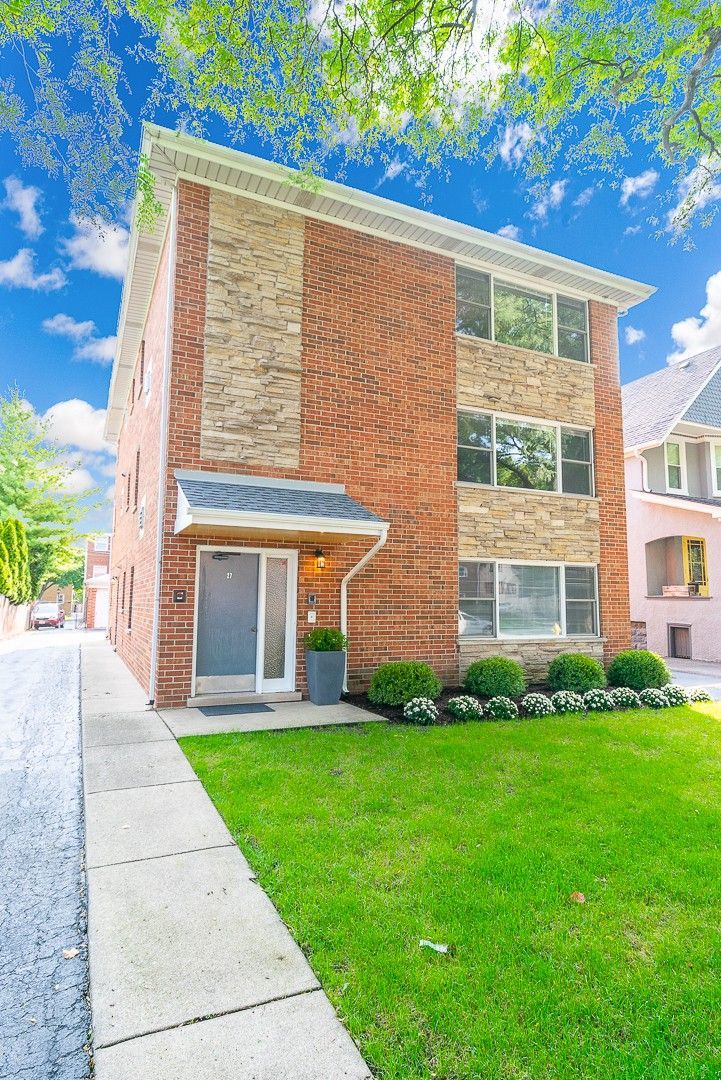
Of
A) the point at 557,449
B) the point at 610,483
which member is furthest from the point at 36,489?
the point at 610,483

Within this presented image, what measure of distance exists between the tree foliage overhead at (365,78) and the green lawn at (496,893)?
678 centimetres

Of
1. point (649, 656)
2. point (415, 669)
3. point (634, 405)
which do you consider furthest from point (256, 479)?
point (634, 405)

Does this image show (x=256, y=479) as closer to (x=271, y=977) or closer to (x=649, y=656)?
(x=271, y=977)

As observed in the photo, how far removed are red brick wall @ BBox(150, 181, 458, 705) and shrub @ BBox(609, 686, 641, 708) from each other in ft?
9.18

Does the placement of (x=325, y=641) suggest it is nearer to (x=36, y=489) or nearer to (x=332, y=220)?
(x=332, y=220)

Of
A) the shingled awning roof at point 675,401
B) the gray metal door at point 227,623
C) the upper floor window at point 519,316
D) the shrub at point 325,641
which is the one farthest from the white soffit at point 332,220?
the shrub at point 325,641

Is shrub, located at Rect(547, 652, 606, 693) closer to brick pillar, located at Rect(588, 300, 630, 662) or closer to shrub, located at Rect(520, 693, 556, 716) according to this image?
shrub, located at Rect(520, 693, 556, 716)

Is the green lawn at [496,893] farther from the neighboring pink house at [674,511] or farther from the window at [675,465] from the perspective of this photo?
the window at [675,465]

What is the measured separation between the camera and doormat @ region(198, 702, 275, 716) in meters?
8.20

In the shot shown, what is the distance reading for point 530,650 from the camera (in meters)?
11.4

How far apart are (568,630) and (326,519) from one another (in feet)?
20.9

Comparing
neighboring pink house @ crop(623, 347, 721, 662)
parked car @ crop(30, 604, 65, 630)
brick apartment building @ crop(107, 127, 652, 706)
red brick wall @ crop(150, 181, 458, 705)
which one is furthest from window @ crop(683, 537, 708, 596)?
parked car @ crop(30, 604, 65, 630)

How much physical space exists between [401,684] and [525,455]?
5695 millimetres

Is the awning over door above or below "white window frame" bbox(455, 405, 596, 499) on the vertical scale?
below
